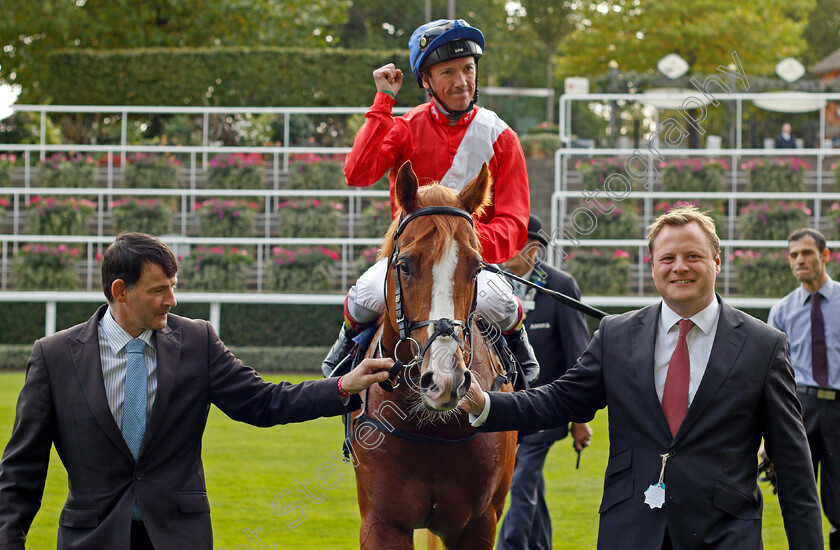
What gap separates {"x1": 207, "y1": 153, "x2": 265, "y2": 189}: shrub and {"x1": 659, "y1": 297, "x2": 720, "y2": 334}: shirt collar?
12.0 m

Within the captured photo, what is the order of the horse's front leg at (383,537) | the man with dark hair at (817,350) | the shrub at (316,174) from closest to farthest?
the horse's front leg at (383,537)
the man with dark hair at (817,350)
the shrub at (316,174)

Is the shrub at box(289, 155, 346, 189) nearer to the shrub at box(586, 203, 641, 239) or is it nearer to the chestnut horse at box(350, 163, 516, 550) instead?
the shrub at box(586, 203, 641, 239)

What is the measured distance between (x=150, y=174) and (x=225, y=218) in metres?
1.76

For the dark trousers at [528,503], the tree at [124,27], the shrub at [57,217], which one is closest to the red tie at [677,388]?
the dark trousers at [528,503]

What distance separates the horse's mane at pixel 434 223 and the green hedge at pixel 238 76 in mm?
13803

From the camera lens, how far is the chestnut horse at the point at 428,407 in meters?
2.62

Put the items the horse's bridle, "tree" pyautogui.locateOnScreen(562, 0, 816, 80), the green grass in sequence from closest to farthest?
1. the horse's bridle
2. the green grass
3. "tree" pyautogui.locateOnScreen(562, 0, 816, 80)

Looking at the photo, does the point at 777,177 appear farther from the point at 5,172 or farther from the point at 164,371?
the point at 164,371

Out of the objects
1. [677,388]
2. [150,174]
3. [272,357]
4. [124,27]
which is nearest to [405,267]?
[677,388]

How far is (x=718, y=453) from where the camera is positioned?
243 cm

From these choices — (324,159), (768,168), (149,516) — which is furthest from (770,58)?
(149,516)

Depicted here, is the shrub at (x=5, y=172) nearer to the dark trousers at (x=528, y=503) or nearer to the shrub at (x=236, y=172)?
the shrub at (x=236, y=172)

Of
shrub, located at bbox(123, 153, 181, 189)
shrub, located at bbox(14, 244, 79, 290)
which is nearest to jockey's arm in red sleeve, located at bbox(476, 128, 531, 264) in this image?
shrub, located at bbox(14, 244, 79, 290)

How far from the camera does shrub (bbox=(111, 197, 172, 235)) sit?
1367cm
